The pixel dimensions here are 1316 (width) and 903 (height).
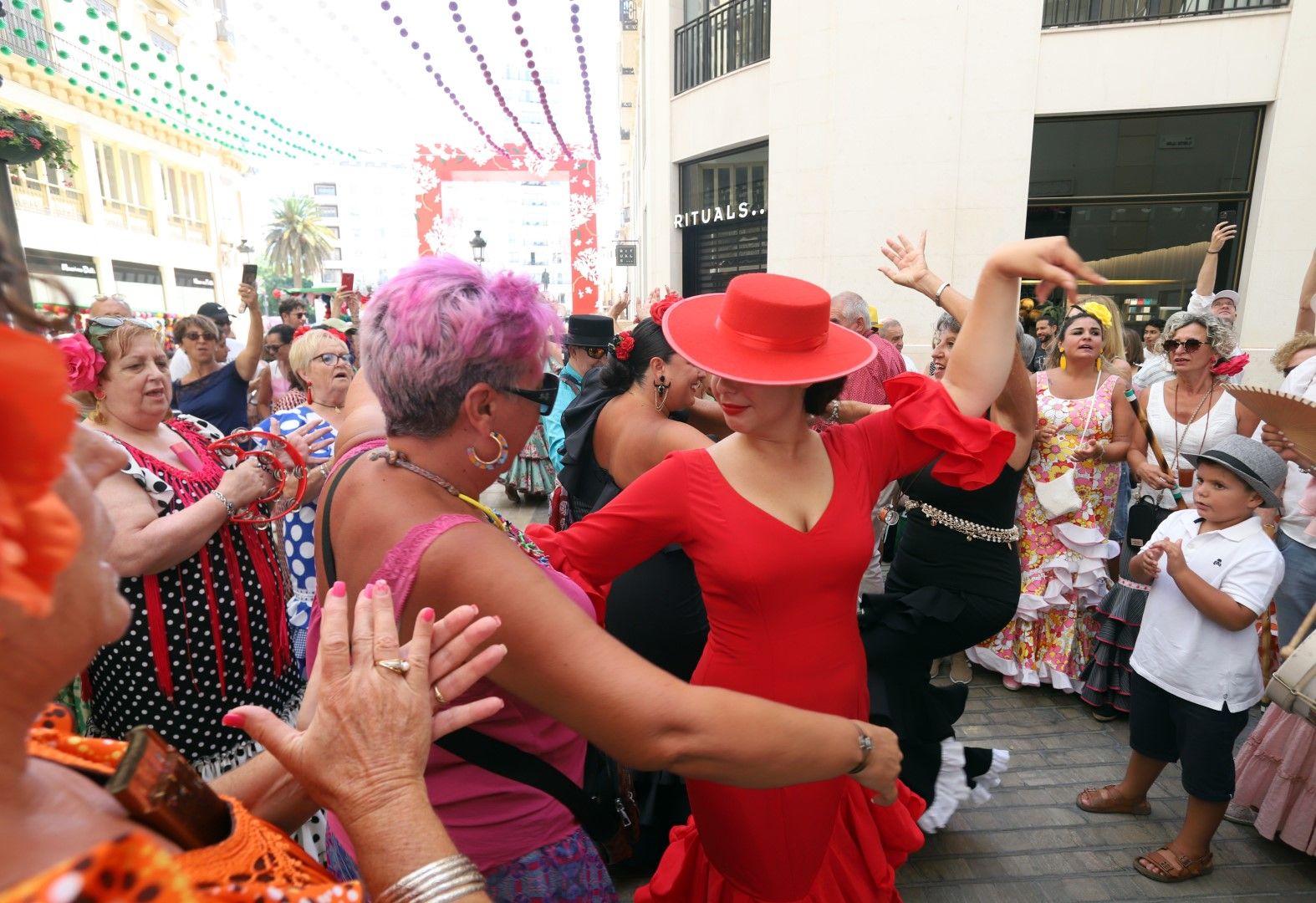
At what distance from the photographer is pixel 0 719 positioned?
637 mm

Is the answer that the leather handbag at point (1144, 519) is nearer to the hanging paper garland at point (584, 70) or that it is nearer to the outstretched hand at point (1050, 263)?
the outstretched hand at point (1050, 263)

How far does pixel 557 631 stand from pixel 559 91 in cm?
7967

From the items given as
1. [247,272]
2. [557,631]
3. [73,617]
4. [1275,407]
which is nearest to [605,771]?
[557,631]

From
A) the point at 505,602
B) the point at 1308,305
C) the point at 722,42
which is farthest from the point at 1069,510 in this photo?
the point at 722,42

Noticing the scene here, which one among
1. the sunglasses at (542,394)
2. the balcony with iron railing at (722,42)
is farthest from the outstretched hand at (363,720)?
the balcony with iron railing at (722,42)

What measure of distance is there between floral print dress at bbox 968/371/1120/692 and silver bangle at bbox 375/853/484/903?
4.08 metres

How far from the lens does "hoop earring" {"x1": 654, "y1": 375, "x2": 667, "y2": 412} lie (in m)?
3.33

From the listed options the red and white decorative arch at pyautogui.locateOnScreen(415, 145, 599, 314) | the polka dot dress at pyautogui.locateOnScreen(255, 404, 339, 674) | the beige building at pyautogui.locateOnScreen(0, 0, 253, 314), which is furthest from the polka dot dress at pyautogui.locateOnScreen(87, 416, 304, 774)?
the red and white decorative arch at pyautogui.locateOnScreen(415, 145, 599, 314)

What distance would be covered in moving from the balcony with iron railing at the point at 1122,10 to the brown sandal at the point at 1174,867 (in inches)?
389

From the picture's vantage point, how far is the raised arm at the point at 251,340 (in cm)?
526

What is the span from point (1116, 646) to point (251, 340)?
6.11m

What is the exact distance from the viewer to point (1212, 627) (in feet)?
9.24

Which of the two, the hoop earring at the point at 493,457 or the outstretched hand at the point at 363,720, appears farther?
the hoop earring at the point at 493,457

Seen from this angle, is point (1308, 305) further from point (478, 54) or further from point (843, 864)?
point (478, 54)
